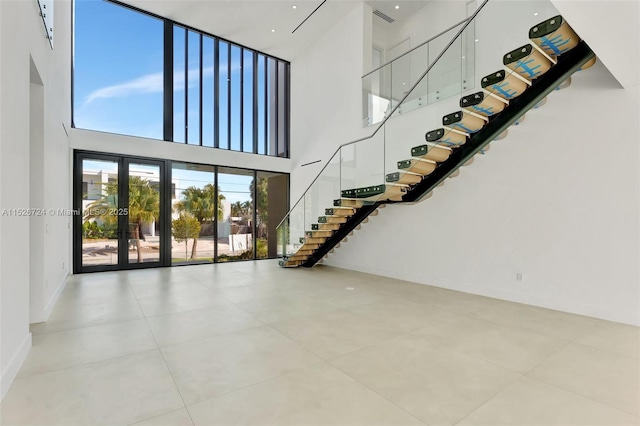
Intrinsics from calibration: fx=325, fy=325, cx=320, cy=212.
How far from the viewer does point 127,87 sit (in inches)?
352

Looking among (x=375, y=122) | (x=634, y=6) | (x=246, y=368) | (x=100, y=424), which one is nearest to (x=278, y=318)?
(x=246, y=368)

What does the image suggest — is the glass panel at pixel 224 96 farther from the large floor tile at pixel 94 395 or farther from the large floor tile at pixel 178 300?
the large floor tile at pixel 94 395

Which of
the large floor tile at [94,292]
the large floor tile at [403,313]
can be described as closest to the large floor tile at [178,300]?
the large floor tile at [94,292]

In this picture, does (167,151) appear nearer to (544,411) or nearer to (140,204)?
(140,204)

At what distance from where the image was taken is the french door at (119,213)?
805 cm

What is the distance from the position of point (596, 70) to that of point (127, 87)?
1024 cm

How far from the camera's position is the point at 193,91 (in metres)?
9.88

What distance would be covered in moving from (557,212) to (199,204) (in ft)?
28.2

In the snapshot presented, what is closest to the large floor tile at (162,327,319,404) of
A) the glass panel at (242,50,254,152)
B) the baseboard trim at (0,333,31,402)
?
the baseboard trim at (0,333,31,402)

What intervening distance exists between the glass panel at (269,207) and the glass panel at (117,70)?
347cm

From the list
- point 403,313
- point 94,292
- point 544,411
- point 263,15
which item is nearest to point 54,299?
point 94,292

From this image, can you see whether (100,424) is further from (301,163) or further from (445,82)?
(301,163)

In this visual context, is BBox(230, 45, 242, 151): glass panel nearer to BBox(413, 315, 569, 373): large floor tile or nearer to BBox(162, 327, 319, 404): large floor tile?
BBox(162, 327, 319, 404): large floor tile

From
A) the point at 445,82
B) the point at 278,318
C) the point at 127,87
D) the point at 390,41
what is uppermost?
the point at 390,41
